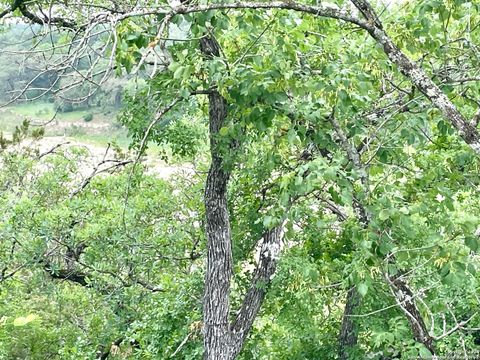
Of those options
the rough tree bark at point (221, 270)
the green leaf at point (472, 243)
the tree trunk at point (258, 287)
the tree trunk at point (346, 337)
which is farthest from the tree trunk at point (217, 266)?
the green leaf at point (472, 243)

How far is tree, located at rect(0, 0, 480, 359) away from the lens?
9.00 feet

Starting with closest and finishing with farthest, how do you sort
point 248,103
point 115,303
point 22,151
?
point 248,103
point 115,303
point 22,151

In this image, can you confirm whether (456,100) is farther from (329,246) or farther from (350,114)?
(329,246)

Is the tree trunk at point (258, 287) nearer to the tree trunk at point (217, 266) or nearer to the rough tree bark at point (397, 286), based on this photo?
the tree trunk at point (217, 266)

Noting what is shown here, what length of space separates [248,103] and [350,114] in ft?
2.36

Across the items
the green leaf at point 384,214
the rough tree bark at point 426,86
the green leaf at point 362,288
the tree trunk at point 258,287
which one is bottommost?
the green leaf at point 362,288

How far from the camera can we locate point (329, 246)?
20.8ft

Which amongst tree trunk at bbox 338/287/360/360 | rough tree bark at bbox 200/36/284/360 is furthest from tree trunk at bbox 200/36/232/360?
tree trunk at bbox 338/287/360/360

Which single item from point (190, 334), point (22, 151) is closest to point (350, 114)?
point (190, 334)

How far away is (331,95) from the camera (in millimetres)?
3502

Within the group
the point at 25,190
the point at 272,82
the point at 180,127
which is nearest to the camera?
the point at 272,82

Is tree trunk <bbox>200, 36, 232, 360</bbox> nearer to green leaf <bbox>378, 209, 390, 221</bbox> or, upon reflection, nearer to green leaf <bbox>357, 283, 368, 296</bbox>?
green leaf <bbox>357, 283, 368, 296</bbox>

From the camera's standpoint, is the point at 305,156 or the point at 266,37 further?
the point at 305,156

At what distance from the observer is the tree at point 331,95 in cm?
274
